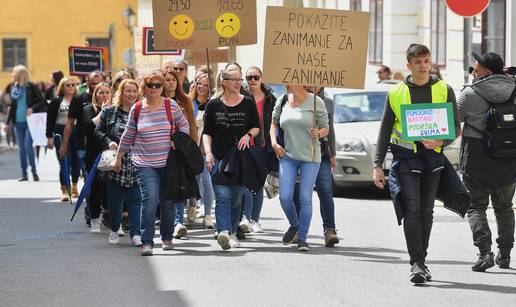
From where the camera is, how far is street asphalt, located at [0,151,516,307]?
9656 mm

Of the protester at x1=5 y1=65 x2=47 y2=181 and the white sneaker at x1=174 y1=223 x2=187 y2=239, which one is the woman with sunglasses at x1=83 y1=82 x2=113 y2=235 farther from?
the protester at x1=5 y1=65 x2=47 y2=181

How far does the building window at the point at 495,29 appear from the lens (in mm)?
23031

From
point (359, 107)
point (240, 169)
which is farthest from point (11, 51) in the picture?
point (240, 169)

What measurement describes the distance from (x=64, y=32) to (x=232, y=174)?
52.8 meters

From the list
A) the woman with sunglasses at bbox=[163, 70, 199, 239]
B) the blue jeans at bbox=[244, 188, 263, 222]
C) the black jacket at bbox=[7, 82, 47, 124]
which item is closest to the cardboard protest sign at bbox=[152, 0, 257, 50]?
the woman with sunglasses at bbox=[163, 70, 199, 239]

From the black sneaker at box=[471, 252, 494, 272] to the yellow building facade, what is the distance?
53.8 meters

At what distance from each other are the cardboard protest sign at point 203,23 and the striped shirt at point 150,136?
2.73 m

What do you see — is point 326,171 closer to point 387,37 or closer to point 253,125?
point 253,125

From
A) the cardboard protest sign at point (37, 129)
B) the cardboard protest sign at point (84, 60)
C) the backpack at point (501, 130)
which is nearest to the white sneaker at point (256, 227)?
the backpack at point (501, 130)

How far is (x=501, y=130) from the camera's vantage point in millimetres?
10844

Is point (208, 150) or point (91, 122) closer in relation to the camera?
point (208, 150)

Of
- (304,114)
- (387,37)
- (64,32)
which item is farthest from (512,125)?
(64,32)

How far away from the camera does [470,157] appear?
36.4 ft

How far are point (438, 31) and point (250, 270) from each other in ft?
58.5
